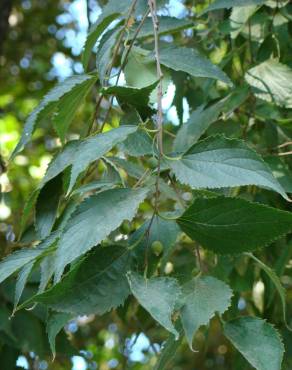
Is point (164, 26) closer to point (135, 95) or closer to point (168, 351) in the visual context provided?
point (135, 95)

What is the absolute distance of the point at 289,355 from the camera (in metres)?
1.18

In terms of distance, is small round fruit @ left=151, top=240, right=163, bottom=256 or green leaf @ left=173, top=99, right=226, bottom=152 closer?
small round fruit @ left=151, top=240, right=163, bottom=256

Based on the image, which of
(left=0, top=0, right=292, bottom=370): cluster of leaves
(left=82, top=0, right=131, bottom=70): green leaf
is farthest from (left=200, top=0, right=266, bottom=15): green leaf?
(left=82, top=0, right=131, bottom=70): green leaf

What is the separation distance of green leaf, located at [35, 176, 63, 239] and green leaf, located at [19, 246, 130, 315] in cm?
15

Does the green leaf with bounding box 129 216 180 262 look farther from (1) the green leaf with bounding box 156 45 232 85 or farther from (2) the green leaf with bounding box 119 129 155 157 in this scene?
(1) the green leaf with bounding box 156 45 232 85

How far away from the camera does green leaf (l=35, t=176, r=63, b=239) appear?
919 millimetres

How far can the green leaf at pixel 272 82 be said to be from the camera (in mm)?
1152

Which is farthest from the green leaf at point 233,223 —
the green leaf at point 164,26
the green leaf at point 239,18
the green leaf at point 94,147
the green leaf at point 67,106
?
the green leaf at point 239,18

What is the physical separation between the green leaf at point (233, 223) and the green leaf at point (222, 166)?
0.8 inches

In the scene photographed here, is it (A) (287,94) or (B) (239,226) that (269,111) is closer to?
(A) (287,94)

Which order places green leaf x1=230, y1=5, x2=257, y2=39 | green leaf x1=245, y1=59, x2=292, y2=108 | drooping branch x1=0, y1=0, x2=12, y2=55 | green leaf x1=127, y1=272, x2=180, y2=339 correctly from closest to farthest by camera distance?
green leaf x1=127, y1=272, x2=180, y2=339 < green leaf x1=245, y1=59, x2=292, y2=108 < green leaf x1=230, y1=5, x2=257, y2=39 < drooping branch x1=0, y1=0, x2=12, y2=55

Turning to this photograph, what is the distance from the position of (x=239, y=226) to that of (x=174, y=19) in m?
0.46

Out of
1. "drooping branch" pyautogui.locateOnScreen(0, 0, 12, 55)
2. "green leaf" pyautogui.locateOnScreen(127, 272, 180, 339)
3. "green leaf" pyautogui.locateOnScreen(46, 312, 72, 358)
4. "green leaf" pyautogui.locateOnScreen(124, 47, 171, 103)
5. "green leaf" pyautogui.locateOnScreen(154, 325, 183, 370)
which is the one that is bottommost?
"drooping branch" pyautogui.locateOnScreen(0, 0, 12, 55)

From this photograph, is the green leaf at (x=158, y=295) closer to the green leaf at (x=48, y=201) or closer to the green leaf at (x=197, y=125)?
the green leaf at (x=48, y=201)
